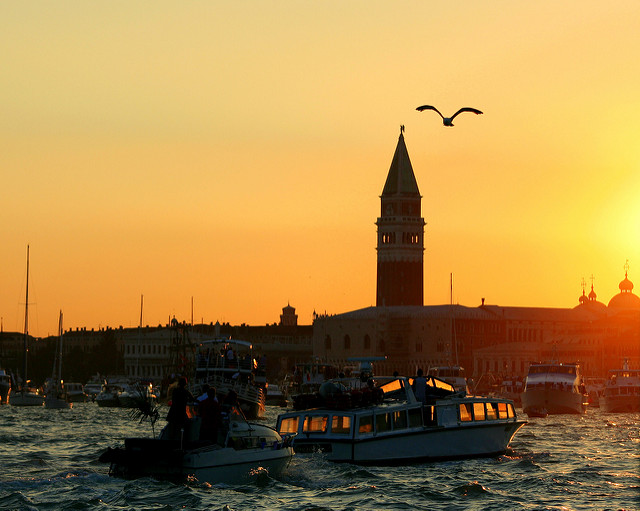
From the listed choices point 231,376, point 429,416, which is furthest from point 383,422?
point 231,376

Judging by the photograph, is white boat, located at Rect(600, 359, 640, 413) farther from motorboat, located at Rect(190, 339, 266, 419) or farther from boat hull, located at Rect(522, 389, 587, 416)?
motorboat, located at Rect(190, 339, 266, 419)

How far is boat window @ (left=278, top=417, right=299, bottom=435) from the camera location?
3919cm

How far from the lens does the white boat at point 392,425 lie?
3838 centimetres

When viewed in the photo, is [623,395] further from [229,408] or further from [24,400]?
[229,408]

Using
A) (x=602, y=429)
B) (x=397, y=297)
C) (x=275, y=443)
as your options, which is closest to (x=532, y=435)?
(x=602, y=429)

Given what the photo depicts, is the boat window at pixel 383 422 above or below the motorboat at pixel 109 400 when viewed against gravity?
below

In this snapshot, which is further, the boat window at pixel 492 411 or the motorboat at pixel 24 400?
the motorboat at pixel 24 400

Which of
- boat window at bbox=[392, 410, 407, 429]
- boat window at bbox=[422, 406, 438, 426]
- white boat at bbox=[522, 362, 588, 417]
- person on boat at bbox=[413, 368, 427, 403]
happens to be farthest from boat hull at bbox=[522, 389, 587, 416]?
boat window at bbox=[392, 410, 407, 429]

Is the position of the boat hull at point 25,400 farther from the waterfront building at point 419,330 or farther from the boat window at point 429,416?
the waterfront building at point 419,330

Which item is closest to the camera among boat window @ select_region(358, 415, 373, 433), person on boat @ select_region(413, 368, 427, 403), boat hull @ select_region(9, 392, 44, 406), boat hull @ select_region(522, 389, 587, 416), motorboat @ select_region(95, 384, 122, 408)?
boat window @ select_region(358, 415, 373, 433)

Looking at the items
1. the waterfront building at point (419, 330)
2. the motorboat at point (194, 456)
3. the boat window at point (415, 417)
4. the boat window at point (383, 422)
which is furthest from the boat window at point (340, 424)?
the waterfront building at point (419, 330)

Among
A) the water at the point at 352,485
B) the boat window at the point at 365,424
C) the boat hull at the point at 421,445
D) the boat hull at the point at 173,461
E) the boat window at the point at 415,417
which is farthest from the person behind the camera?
the boat window at the point at 415,417

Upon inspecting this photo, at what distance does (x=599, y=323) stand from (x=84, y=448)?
154 meters

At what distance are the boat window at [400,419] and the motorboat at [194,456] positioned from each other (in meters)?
6.52
